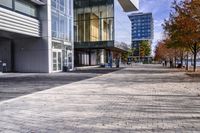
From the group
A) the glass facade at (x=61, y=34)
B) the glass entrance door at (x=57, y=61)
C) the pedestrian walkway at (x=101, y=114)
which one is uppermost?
the glass facade at (x=61, y=34)

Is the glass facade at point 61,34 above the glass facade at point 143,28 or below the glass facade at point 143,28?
below

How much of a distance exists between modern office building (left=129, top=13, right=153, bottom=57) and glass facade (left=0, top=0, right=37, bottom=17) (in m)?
113

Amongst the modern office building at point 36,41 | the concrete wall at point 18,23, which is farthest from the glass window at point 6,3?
the modern office building at point 36,41

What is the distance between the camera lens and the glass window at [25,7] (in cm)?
2733

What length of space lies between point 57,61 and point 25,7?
24.2ft

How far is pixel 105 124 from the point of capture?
297 inches

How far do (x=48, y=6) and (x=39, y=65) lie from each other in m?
5.94

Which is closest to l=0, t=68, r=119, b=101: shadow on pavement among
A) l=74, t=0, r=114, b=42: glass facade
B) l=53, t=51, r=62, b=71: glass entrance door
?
l=53, t=51, r=62, b=71: glass entrance door

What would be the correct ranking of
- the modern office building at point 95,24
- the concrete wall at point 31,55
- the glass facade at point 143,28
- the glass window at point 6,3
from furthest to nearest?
the glass facade at point 143,28 → the modern office building at point 95,24 → the concrete wall at point 31,55 → the glass window at point 6,3

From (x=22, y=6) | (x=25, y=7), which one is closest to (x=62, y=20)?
(x=25, y=7)

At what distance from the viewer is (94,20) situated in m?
53.8

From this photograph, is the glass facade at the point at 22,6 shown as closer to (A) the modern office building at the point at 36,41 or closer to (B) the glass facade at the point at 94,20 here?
(A) the modern office building at the point at 36,41

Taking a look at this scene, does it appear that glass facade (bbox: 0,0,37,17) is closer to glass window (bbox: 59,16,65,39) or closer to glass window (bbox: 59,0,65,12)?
glass window (bbox: 59,16,65,39)

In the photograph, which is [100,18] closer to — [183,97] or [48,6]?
[48,6]
